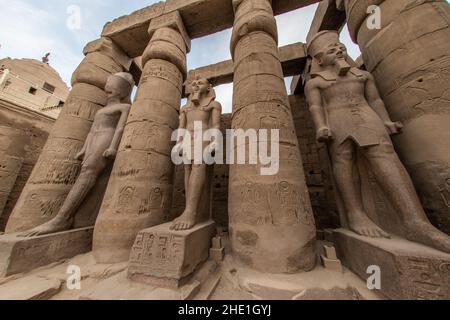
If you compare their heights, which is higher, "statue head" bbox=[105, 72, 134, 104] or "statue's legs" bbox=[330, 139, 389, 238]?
"statue head" bbox=[105, 72, 134, 104]

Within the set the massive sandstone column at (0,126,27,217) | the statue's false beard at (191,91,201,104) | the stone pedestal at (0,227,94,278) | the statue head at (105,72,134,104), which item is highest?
the statue head at (105,72,134,104)

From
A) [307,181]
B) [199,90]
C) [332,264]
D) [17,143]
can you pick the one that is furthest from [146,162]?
[17,143]

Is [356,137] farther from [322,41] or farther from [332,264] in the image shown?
[322,41]

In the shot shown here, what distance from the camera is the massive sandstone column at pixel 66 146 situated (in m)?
2.83

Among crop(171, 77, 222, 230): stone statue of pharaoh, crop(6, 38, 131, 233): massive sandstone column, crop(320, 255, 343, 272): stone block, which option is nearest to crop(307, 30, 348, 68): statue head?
crop(171, 77, 222, 230): stone statue of pharaoh

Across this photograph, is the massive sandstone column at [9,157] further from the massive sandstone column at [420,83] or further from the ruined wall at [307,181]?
the massive sandstone column at [420,83]

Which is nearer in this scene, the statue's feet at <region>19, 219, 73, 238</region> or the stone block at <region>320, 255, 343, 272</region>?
the stone block at <region>320, 255, 343, 272</region>

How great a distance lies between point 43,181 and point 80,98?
6.50 feet

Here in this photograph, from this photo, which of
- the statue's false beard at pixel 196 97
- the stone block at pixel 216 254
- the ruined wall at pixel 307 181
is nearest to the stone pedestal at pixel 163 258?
the stone block at pixel 216 254

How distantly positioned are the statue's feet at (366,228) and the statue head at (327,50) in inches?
86.2

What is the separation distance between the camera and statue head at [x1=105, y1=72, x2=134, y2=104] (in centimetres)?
354

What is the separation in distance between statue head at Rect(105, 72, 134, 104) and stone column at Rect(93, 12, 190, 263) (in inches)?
17.5

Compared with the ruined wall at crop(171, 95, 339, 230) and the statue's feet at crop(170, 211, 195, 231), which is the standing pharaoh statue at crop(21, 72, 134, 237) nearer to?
the statue's feet at crop(170, 211, 195, 231)
